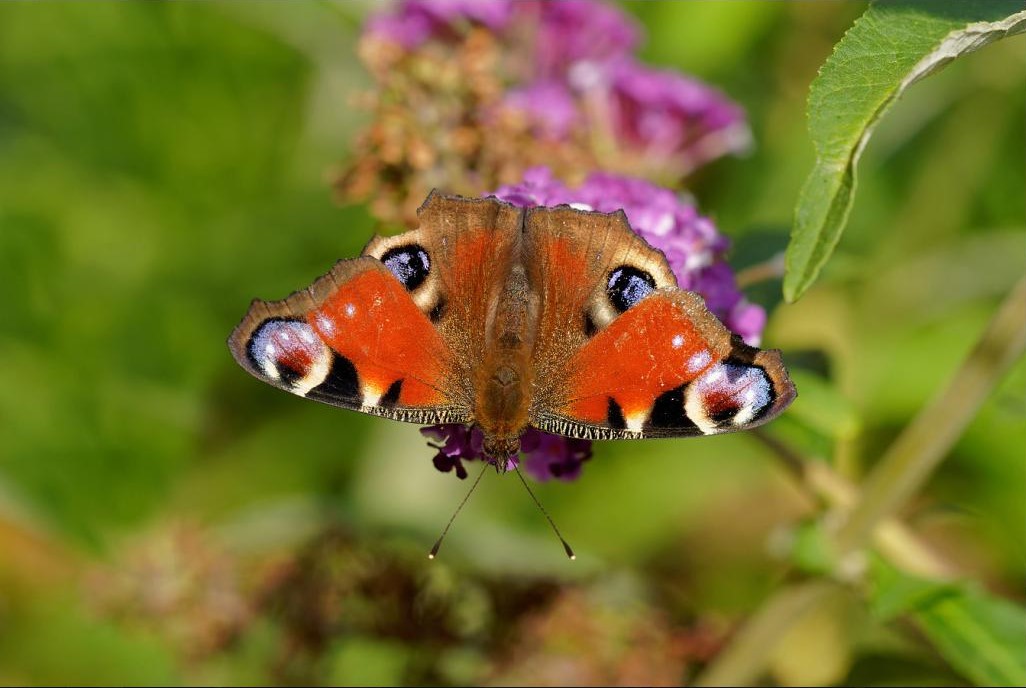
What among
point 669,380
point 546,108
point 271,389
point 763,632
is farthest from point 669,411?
point 271,389

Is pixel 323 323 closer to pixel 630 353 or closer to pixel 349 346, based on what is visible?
pixel 349 346

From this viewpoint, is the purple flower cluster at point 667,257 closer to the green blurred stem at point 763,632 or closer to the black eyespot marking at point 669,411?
the black eyespot marking at point 669,411

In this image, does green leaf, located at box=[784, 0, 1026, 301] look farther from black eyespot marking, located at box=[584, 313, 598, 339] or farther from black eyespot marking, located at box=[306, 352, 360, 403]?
black eyespot marking, located at box=[306, 352, 360, 403]

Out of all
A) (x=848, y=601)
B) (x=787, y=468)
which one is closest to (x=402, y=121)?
(x=787, y=468)

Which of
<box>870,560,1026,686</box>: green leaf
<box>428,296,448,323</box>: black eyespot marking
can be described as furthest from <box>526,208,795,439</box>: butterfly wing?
<box>870,560,1026,686</box>: green leaf

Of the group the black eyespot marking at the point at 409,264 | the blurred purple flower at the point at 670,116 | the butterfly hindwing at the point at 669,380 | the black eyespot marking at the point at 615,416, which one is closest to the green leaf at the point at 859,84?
the butterfly hindwing at the point at 669,380

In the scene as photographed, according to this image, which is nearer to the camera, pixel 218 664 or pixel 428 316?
pixel 428 316

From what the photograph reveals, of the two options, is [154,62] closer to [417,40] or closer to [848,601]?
[417,40]
